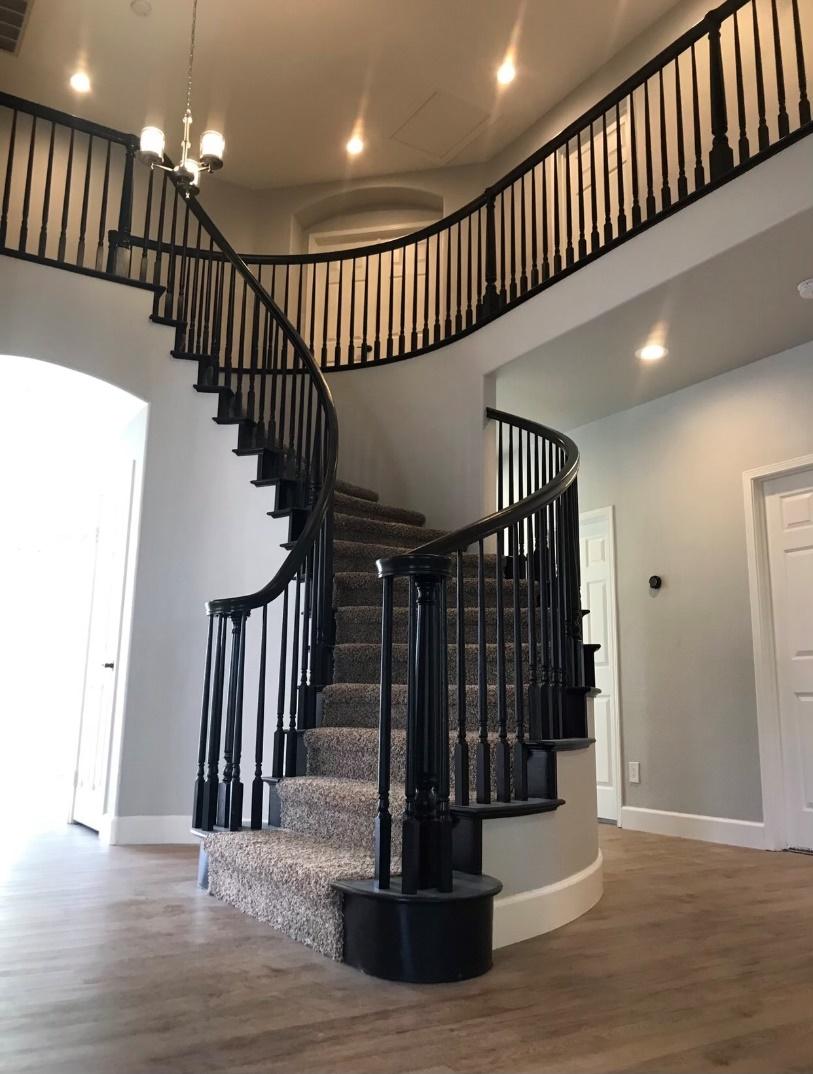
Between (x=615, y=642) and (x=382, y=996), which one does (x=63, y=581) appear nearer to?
(x=615, y=642)

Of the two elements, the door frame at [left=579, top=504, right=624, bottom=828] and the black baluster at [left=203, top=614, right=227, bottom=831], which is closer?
the black baluster at [left=203, top=614, right=227, bottom=831]

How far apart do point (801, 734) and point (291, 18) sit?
19.2 ft

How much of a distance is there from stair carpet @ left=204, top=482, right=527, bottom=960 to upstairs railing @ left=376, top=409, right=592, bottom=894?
0.51 feet

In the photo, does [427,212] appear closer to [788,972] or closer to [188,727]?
[188,727]

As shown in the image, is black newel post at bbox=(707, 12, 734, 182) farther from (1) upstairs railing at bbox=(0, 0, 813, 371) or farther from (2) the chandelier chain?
(2) the chandelier chain

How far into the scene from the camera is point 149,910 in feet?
9.69

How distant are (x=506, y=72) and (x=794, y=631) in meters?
4.74

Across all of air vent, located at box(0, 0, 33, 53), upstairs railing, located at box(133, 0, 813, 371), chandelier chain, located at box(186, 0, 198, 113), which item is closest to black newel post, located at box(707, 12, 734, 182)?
upstairs railing, located at box(133, 0, 813, 371)

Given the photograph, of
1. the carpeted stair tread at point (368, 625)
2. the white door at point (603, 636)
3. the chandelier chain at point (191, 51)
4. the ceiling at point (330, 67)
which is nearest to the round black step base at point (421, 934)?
the carpeted stair tread at point (368, 625)

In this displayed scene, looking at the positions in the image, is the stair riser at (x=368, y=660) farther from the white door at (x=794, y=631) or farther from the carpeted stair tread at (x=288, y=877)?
the white door at (x=794, y=631)

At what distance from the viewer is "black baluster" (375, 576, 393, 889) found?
236 centimetres

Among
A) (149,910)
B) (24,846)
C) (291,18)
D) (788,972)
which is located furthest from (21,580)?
(788,972)

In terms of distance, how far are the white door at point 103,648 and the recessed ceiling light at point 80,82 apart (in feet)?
11.4

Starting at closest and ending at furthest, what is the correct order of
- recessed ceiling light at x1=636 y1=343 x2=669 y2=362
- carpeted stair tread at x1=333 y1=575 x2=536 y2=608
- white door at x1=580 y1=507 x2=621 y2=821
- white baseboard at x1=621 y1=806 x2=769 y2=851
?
carpeted stair tread at x1=333 y1=575 x2=536 y2=608 < white baseboard at x1=621 y1=806 x2=769 y2=851 < recessed ceiling light at x1=636 y1=343 x2=669 y2=362 < white door at x1=580 y1=507 x2=621 y2=821
